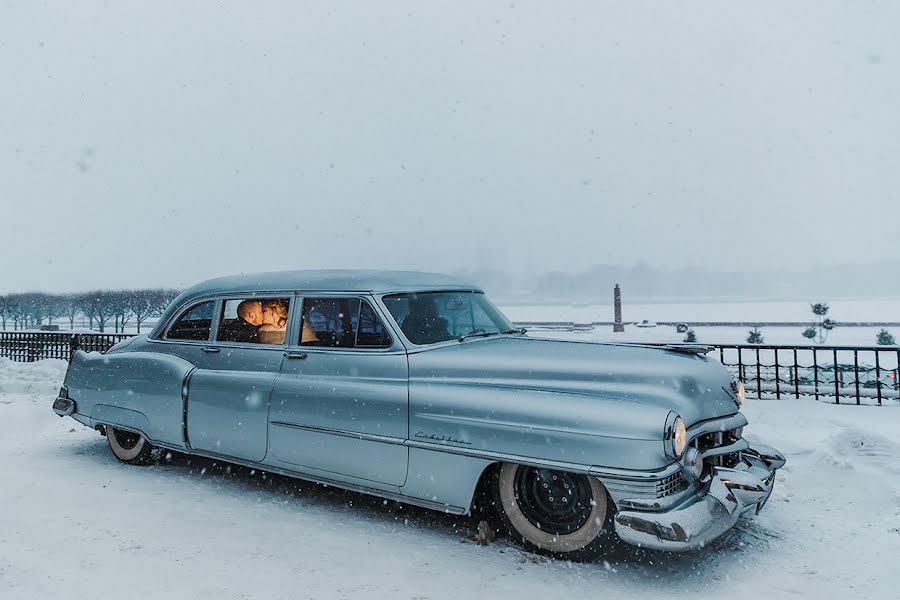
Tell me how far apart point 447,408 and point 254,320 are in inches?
79.9

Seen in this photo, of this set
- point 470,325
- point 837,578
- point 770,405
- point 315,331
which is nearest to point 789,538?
point 837,578

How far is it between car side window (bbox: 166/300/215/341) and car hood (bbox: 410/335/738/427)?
2.17 m

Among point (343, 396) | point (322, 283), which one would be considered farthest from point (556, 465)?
point (322, 283)

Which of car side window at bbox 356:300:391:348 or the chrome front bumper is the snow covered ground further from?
car side window at bbox 356:300:391:348

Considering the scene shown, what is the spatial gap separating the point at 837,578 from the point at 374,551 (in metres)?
2.54

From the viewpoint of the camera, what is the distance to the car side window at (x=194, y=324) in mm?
5074

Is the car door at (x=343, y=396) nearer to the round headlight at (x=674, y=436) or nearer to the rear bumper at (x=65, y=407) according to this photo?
the round headlight at (x=674, y=436)

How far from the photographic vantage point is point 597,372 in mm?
3340

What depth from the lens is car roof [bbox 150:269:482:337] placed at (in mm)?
4336

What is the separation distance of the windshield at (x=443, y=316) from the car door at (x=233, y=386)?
3.23 feet

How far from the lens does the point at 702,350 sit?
3754 millimetres

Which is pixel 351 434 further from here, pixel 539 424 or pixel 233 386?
pixel 539 424

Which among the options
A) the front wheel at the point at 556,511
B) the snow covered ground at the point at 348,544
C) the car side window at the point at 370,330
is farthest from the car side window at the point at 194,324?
the front wheel at the point at 556,511

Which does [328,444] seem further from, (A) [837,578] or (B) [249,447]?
(A) [837,578]
